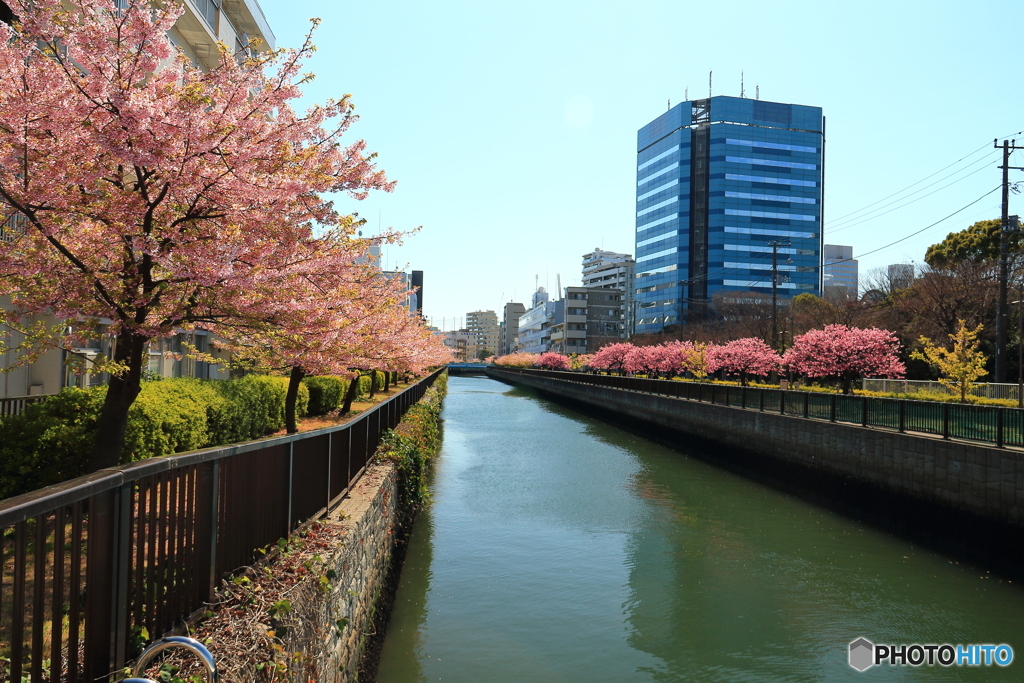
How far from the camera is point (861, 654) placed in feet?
27.2

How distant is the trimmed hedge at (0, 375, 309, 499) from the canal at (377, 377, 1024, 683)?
12.0 feet

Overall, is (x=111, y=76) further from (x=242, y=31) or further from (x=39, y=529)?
(x=242, y=31)

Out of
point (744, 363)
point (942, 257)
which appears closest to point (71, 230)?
point (744, 363)

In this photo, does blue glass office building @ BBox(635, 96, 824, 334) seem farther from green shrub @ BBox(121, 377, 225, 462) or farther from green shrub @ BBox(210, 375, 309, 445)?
green shrub @ BBox(121, 377, 225, 462)

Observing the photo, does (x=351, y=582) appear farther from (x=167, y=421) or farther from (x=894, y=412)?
(x=894, y=412)

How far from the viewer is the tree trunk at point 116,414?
739 centimetres

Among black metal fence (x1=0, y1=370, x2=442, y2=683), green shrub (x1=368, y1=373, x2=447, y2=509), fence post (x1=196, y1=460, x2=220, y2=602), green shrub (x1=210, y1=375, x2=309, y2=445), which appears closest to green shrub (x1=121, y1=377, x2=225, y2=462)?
green shrub (x1=210, y1=375, x2=309, y2=445)

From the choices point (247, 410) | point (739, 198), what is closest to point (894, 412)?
point (247, 410)

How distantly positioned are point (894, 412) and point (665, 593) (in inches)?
337

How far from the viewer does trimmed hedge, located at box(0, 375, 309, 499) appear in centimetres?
723

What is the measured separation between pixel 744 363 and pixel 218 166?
3360cm

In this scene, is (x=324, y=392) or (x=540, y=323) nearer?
(x=324, y=392)

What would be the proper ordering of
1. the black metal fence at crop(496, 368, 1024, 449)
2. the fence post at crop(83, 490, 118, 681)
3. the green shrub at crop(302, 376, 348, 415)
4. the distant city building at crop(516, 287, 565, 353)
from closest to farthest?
1. the fence post at crop(83, 490, 118, 681)
2. the black metal fence at crop(496, 368, 1024, 449)
3. the green shrub at crop(302, 376, 348, 415)
4. the distant city building at crop(516, 287, 565, 353)

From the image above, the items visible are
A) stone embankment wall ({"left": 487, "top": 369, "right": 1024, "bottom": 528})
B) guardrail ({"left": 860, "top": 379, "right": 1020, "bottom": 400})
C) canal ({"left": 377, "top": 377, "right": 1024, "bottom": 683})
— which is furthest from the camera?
guardrail ({"left": 860, "top": 379, "right": 1020, "bottom": 400})
